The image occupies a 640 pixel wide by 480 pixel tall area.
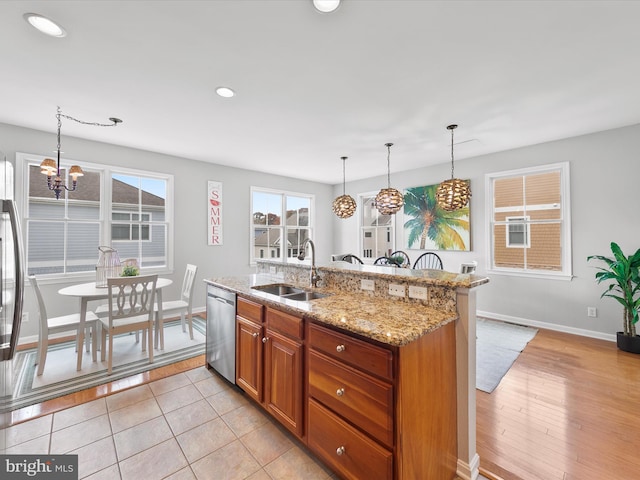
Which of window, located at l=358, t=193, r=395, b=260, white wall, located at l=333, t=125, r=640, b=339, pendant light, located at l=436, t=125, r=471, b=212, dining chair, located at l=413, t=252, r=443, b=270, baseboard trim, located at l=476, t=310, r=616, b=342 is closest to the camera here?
pendant light, located at l=436, t=125, r=471, b=212

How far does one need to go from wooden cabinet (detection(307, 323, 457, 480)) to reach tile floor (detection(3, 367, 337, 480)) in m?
0.36

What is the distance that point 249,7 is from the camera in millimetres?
1696

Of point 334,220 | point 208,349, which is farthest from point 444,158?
point 208,349

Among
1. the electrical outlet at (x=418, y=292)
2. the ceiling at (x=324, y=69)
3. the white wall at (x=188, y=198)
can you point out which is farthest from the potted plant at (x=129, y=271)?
the electrical outlet at (x=418, y=292)

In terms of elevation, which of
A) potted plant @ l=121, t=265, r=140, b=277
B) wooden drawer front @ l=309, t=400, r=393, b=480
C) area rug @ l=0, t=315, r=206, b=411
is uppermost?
potted plant @ l=121, t=265, r=140, b=277

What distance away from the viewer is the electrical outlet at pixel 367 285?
212 cm

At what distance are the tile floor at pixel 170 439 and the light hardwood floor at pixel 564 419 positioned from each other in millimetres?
1254

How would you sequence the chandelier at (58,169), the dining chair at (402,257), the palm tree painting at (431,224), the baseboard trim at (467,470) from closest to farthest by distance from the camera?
the baseboard trim at (467,470) → the chandelier at (58,169) → the dining chair at (402,257) → the palm tree painting at (431,224)

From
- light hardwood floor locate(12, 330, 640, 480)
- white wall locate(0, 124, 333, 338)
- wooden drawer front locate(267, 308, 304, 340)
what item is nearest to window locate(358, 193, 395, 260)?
white wall locate(0, 124, 333, 338)

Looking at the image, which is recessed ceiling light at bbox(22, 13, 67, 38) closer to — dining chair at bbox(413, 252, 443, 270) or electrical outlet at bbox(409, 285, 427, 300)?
electrical outlet at bbox(409, 285, 427, 300)

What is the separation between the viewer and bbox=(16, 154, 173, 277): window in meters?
3.66

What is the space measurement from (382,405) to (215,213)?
4666mm

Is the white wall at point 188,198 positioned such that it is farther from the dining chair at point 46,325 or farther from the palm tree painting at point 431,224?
the palm tree painting at point 431,224

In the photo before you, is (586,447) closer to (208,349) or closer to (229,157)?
(208,349)
